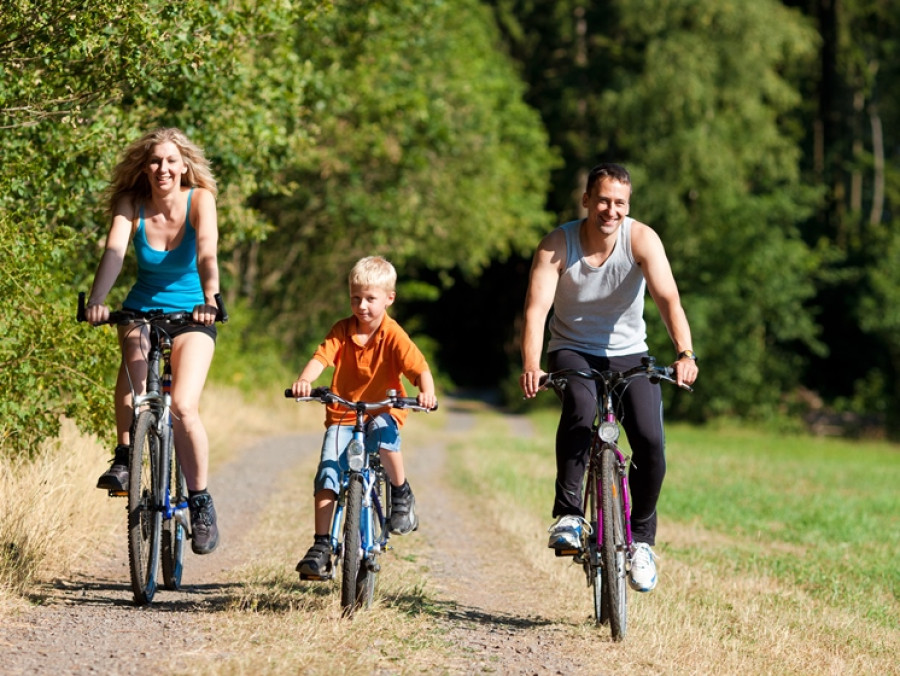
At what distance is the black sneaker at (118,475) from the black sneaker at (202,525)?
46cm

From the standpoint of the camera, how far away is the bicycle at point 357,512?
6000mm

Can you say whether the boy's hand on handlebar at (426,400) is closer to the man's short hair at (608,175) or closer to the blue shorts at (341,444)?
the blue shorts at (341,444)

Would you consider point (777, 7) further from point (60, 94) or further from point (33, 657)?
point (33, 657)

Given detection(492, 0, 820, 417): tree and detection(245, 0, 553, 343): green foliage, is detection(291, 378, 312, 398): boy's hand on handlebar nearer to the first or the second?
detection(245, 0, 553, 343): green foliage

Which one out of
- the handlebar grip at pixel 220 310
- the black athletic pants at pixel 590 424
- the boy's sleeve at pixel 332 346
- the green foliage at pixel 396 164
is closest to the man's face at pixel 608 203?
the black athletic pants at pixel 590 424

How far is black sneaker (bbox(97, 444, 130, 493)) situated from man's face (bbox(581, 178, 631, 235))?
2.53 meters

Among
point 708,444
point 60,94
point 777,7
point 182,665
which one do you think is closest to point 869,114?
point 777,7

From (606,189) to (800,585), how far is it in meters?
3.95

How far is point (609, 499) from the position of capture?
6086mm

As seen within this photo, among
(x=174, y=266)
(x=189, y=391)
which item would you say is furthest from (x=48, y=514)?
(x=174, y=266)

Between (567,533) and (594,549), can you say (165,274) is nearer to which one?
(567,533)

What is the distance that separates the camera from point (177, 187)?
21.6ft

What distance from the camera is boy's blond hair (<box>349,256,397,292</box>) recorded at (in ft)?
20.3

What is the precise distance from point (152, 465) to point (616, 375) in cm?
228
